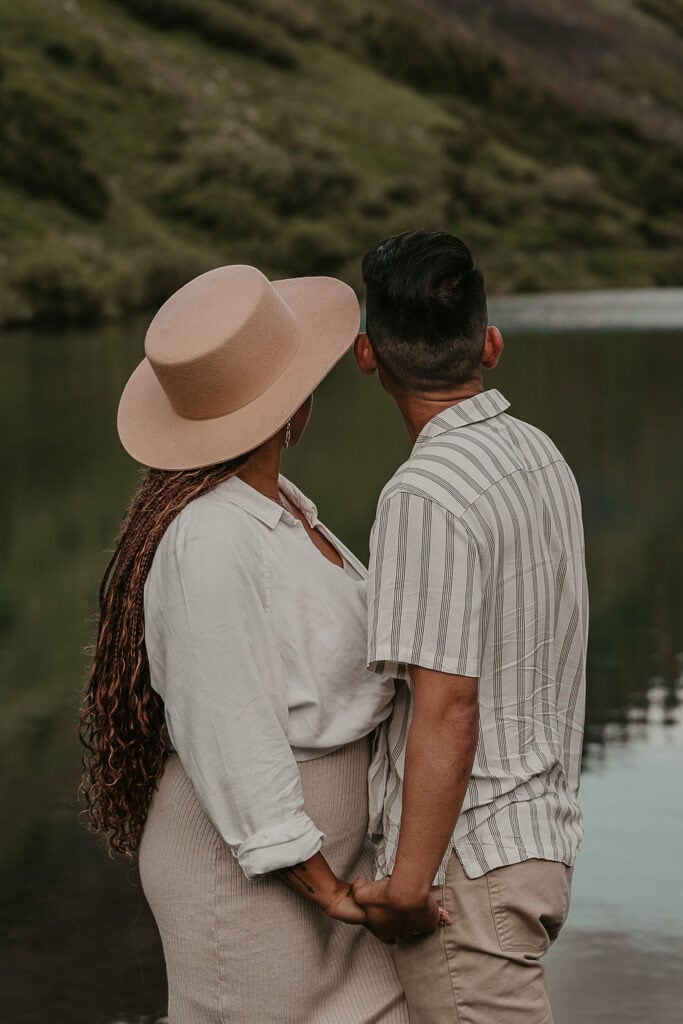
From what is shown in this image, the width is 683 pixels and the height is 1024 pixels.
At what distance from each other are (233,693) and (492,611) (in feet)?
1.09

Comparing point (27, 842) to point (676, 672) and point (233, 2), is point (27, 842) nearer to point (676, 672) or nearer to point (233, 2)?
point (676, 672)

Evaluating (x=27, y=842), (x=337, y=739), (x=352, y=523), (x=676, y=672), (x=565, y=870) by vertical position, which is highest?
(x=337, y=739)

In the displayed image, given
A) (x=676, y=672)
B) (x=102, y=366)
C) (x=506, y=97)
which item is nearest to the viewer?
(x=676, y=672)

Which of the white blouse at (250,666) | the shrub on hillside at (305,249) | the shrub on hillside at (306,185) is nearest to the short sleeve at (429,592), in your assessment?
the white blouse at (250,666)

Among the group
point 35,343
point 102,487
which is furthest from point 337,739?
point 35,343

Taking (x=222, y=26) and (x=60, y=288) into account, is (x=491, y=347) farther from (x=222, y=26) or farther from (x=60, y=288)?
(x=222, y=26)

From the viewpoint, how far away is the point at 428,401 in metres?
1.94

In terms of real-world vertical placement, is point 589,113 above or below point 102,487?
below

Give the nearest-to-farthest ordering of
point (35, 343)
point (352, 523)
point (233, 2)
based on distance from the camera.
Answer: point (352, 523) → point (35, 343) → point (233, 2)

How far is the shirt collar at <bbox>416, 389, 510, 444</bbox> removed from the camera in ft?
6.24

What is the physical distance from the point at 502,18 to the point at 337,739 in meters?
73.0

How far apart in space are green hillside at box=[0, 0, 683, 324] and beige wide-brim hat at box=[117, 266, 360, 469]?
33486mm

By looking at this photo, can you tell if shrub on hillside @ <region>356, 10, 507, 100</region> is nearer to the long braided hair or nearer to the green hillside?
the green hillside

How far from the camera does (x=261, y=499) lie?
1.90m
